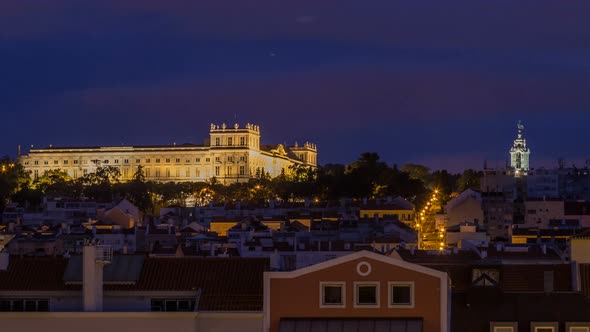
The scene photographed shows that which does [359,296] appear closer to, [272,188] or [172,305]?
[172,305]

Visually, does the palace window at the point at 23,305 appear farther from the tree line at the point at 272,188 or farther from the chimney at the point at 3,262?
the tree line at the point at 272,188

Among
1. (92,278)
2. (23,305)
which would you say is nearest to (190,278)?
(92,278)

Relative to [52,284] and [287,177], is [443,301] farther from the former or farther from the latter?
[287,177]

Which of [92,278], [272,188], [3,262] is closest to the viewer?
[92,278]

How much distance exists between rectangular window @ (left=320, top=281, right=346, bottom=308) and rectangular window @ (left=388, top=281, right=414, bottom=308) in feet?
2.50

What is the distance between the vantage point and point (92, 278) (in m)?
28.7

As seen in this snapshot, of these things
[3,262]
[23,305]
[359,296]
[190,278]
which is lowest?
[23,305]

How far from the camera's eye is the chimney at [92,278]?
1129 inches

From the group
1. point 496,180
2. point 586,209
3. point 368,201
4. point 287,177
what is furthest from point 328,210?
point 287,177

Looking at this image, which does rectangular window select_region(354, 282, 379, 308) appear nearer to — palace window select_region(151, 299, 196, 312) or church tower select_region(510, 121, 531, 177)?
palace window select_region(151, 299, 196, 312)

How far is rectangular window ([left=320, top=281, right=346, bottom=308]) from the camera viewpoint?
92.8 feet

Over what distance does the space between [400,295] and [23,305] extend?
6.08 meters

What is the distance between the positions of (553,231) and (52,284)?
67.6 m

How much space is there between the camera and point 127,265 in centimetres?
2948
